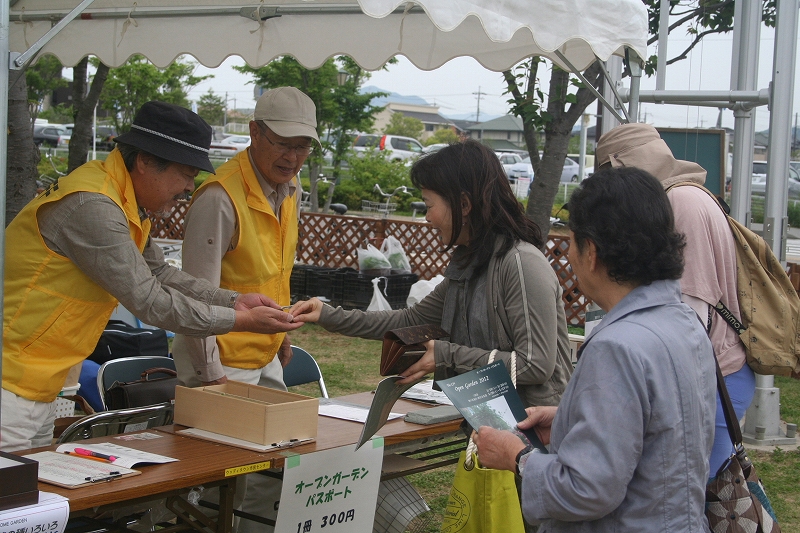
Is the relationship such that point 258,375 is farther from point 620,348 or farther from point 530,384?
point 620,348

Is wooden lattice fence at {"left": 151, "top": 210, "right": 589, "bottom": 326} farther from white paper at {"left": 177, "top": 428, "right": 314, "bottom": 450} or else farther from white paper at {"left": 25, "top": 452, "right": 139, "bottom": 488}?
white paper at {"left": 25, "top": 452, "right": 139, "bottom": 488}

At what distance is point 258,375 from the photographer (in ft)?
11.1

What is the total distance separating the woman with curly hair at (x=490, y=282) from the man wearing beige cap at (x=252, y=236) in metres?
0.71

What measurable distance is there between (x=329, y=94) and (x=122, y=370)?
13.8m

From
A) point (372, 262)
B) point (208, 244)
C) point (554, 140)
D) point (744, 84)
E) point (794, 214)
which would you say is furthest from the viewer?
point (794, 214)

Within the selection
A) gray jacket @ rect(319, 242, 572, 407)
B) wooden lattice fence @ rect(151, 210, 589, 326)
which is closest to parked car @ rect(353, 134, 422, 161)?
wooden lattice fence @ rect(151, 210, 589, 326)

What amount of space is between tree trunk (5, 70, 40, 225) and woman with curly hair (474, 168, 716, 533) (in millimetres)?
4350

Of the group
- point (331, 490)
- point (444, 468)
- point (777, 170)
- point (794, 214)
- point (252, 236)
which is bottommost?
point (444, 468)

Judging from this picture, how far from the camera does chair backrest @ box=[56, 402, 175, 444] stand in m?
3.00

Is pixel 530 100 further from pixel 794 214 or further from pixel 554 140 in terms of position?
pixel 794 214

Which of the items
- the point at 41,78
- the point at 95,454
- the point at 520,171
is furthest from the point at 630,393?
the point at 520,171

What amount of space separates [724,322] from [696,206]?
391 mm

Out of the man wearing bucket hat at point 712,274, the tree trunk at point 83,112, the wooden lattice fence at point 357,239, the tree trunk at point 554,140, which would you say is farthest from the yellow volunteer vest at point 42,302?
the wooden lattice fence at point 357,239

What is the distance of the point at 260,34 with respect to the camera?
4.82 m
